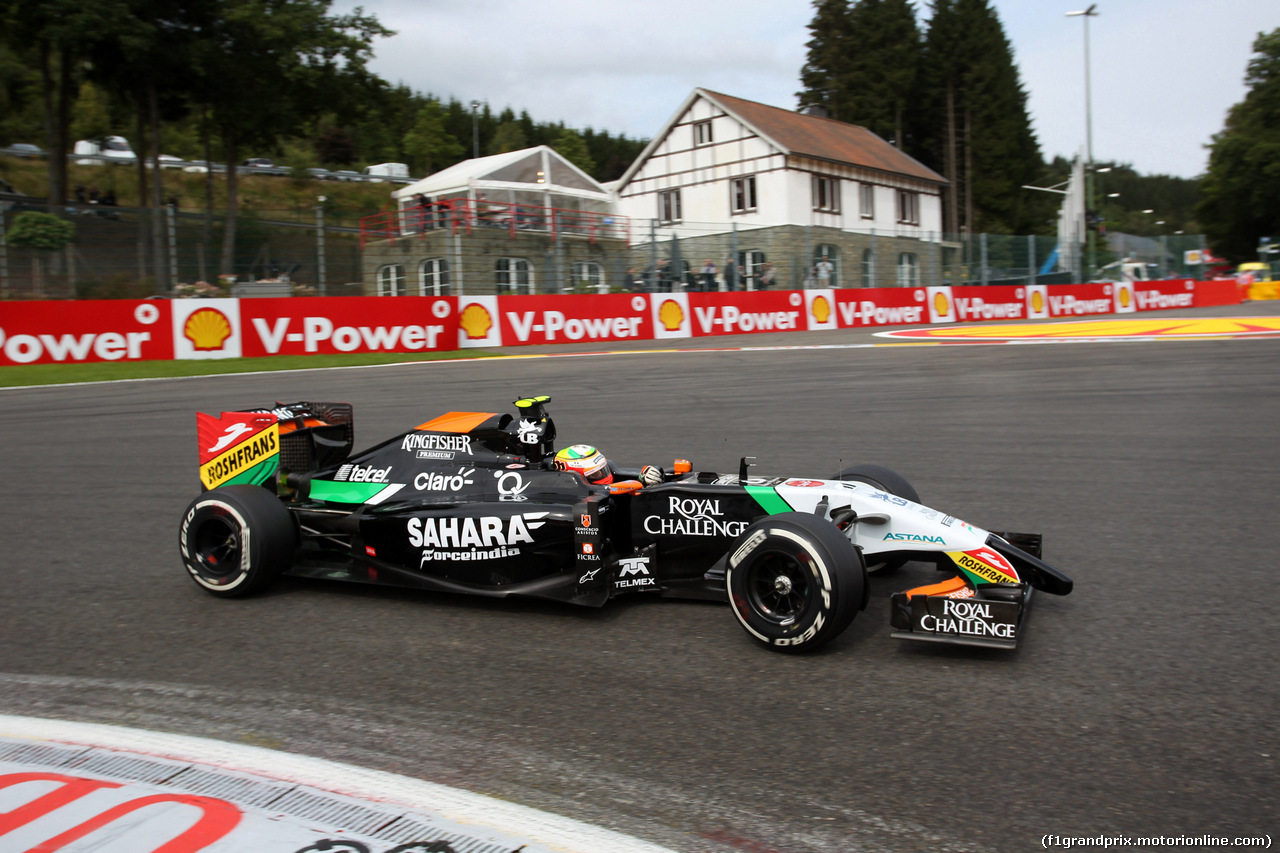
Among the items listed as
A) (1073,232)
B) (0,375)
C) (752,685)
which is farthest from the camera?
(1073,232)

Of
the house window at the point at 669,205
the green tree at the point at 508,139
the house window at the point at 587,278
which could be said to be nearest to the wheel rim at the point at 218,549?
the house window at the point at 587,278

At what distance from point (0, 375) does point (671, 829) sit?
1611 centimetres

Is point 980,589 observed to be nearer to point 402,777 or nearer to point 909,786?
point 909,786

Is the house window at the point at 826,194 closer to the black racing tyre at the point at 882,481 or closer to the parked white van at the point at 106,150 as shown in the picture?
the black racing tyre at the point at 882,481

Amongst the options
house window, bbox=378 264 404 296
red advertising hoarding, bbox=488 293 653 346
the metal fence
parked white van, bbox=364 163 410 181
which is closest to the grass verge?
red advertising hoarding, bbox=488 293 653 346

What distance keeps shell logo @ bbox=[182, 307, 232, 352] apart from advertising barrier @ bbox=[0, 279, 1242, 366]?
0.06 feet

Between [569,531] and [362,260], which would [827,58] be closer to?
[362,260]

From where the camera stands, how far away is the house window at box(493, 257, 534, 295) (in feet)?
76.4

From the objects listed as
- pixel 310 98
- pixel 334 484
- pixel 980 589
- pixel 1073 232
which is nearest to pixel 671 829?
pixel 980 589

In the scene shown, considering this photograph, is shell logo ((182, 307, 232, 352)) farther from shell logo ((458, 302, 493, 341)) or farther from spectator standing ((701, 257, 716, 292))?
spectator standing ((701, 257, 716, 292))

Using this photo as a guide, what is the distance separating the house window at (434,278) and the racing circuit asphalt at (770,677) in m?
14.9

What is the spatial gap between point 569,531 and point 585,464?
1.58 feet

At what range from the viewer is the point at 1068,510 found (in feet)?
20.9

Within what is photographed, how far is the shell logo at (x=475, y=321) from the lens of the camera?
66.6 feet
